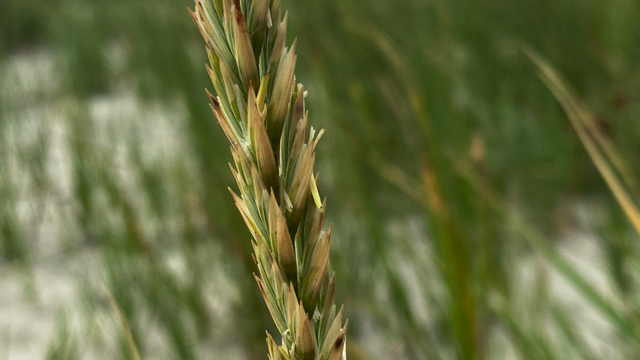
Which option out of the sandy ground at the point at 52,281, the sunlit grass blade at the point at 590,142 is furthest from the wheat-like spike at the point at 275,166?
the sandy ground at the point at 52,281

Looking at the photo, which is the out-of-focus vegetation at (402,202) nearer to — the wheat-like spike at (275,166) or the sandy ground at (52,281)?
the sandy ground at (52,281)

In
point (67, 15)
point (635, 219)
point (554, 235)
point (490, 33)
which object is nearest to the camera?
point (635, 219)

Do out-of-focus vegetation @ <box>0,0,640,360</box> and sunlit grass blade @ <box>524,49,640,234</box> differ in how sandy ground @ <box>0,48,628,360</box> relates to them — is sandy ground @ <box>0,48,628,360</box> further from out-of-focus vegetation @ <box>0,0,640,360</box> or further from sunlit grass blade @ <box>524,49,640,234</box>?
sunlit grass blade @ <box>524,49,640,234</box>

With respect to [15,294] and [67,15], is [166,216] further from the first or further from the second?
[67,15]

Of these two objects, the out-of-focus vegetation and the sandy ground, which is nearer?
the out-of-focus vegetation

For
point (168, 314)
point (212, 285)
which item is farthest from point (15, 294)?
point (168, 314)

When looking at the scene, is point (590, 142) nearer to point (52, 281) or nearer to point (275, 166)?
point (275, 166)

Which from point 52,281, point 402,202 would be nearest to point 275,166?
point 402,202

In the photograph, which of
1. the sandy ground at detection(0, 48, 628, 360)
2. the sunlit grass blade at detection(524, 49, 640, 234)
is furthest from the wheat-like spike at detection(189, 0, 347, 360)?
the sandy ground at detection(0, 48, 628, 360)
